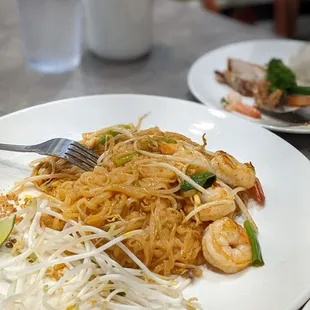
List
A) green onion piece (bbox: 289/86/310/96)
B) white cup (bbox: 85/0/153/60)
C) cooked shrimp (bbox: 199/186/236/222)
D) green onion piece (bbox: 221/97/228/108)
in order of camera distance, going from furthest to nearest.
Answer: white cup (bbox: 85/0/153/60) → green onion piece (bbox: 289/86/310/96) → green onion piece (bbox: 221/97/228/108) → cooked shrimp (bbox: 199/186/236/222)

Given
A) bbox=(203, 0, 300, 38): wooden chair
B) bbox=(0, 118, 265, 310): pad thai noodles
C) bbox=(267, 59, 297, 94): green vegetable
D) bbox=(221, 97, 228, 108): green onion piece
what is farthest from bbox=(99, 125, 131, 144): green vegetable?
bbox=(203, 0, 300, 38): wooden chair

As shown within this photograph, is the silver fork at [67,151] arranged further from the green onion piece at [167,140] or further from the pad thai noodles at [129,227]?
the green onion piece at [167,140]

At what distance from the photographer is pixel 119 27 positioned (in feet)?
8.73

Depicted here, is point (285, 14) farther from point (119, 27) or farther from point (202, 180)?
point (202, 180)

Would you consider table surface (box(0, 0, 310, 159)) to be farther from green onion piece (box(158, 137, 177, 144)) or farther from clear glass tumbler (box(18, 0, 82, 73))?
green onion piece (box(158, 137, 177, 144))

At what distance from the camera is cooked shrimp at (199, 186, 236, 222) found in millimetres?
1484

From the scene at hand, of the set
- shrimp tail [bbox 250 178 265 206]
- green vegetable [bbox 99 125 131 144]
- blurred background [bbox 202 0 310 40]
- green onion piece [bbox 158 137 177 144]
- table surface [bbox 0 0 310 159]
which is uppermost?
green onion piece [bbox 158 137 177 144]

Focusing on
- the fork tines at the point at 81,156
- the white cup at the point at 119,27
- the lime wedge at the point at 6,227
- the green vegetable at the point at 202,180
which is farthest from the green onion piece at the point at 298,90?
the lime wedge at the point at 6,227

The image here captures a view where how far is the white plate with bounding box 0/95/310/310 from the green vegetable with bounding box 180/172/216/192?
7.9 inches

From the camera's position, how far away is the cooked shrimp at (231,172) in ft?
5.23

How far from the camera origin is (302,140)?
2.14m

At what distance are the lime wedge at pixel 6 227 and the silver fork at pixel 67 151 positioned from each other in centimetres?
32

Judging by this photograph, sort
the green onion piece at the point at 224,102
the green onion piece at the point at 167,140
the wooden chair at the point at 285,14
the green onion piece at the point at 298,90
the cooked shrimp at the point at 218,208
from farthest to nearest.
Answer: the wooden chair at the point at 285,14 → the green onion piece at the point at 298,90 → the green onion piece at the point at 224,102 → the green onion piece at the point at 167,140 → the cooked shrimp at the point at 218,208

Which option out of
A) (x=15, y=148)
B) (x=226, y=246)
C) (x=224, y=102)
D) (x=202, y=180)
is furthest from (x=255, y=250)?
(x=224, y=102)
